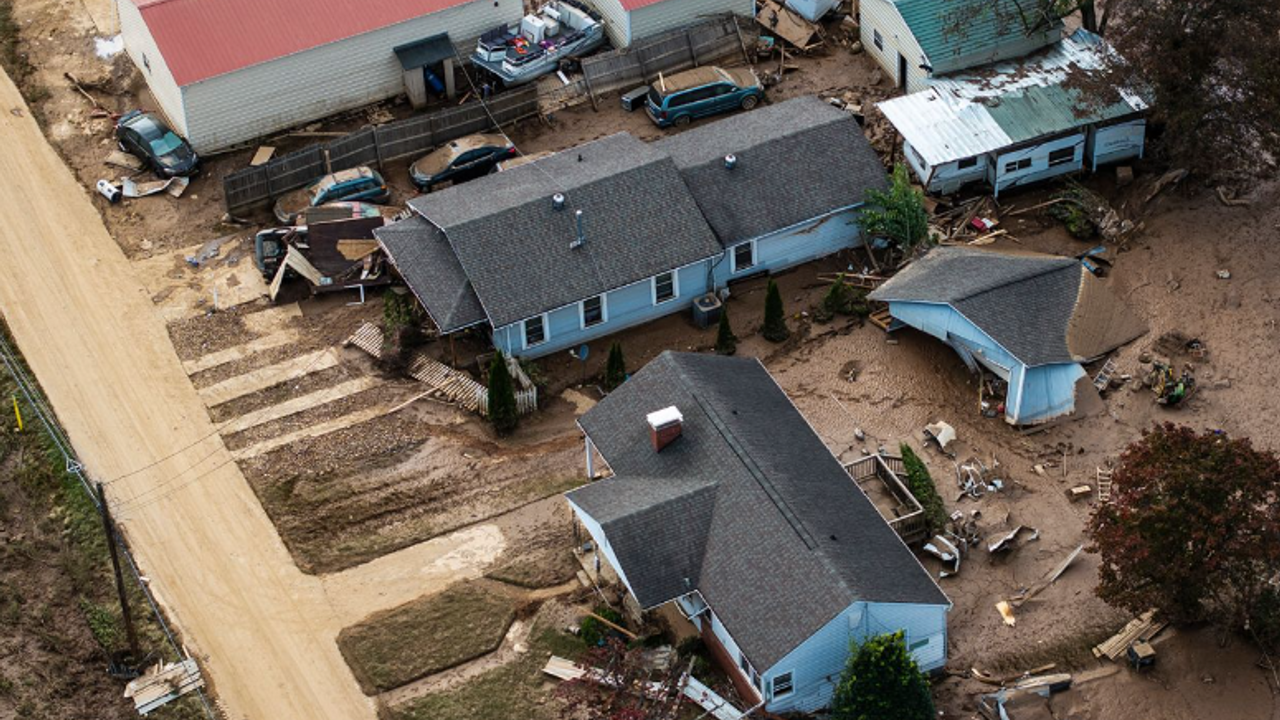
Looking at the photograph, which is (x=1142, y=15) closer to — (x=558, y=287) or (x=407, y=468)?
(x=558, y=287)

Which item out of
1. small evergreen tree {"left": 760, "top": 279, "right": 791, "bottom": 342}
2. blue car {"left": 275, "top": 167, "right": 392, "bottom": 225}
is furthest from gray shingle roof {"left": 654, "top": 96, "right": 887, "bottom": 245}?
blue car {"left": 275, "top": 167, "right": 392, "bottom": 225}

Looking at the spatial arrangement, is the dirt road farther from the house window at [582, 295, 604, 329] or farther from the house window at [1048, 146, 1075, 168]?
the house window at [1048, 146, 1075, 168]

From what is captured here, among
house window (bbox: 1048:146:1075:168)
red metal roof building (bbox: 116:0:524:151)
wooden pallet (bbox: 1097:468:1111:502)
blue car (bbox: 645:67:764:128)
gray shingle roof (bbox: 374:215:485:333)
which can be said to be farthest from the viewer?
blue car (bbox: 645:67:764:128)

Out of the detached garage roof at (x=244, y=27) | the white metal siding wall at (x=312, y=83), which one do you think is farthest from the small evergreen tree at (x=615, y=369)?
the detached garage roof at (x=244, y=27)

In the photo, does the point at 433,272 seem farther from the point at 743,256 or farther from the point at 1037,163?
the point at 1037,163

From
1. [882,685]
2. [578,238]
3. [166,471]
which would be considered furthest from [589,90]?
[882,685]

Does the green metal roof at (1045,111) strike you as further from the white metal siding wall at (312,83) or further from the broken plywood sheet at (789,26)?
the white metal siding wall at (312,83)
